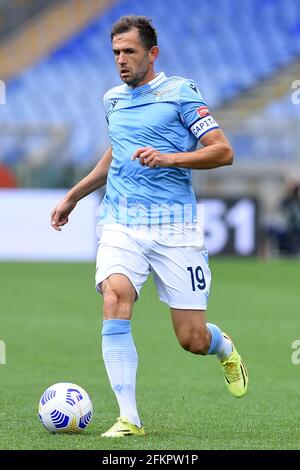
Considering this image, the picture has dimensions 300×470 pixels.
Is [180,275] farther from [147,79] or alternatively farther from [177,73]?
[177,73]

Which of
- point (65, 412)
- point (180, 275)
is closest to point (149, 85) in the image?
point (180, 275)

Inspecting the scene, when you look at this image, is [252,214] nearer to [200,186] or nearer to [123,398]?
[200,186]

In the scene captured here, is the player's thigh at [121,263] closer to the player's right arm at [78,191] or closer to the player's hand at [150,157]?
the player's right arm at [78,191]

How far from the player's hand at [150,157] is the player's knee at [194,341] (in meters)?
1.04

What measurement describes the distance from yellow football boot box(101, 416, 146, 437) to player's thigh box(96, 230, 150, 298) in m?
0.69

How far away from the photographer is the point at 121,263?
5781 millimetres

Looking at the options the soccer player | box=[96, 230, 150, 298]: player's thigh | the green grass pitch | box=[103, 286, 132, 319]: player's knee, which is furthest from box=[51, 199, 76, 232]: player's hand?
the green grass pitch

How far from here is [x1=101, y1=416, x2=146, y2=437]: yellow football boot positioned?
5500mm

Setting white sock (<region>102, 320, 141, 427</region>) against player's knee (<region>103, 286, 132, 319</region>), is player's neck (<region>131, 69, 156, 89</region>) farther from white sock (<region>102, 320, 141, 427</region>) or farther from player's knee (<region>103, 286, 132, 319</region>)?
white sock (<region>102, 320, 141, 427</region>)

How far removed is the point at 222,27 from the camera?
1150 inches

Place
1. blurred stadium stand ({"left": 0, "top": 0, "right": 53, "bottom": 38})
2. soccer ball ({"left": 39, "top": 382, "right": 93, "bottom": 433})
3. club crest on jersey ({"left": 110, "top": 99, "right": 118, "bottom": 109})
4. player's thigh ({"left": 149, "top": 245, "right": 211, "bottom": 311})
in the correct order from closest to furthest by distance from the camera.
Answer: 1. soccer ball ({"left": 39, "top": 382, "right": 93, "bottom": 433})
2. player's thigh ({"left": 149, "top": 245, "right": 211, "bottom": 311})
3. club crest on jersey ({"left": 110, "top": 99, "right": 118, "bottom": 109})
4. blurred stadium stand ({"left": 0, "top": 0, "right": 53, "bottom": 38})

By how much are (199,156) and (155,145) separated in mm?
359

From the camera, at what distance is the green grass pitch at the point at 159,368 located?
5.64 metres
